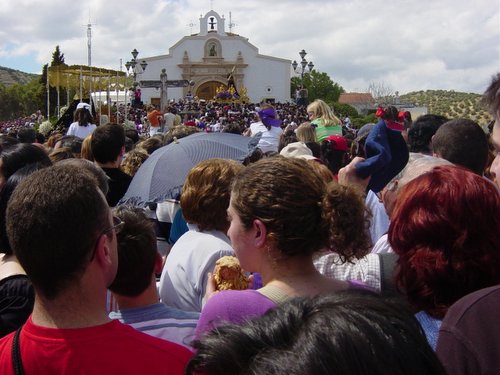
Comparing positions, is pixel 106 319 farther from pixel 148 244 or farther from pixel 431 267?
pixel 431 267

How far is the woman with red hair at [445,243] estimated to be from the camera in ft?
7.20

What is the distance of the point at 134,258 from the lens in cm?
288

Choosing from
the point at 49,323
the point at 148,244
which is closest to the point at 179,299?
the point at 148,244

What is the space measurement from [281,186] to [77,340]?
1017mm

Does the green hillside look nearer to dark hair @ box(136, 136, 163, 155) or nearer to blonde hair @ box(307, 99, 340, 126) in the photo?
blonde hair @ box(307, 99, 340, 126)

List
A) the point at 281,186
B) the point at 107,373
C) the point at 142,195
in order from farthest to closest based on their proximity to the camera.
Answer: the point at 142,195 → the point at 281,186 → the point at 107,373

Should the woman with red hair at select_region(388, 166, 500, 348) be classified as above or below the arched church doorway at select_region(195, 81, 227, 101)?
below

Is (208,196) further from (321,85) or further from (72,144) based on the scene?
(321,85)

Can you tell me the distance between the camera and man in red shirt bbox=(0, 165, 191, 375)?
201 centimetres

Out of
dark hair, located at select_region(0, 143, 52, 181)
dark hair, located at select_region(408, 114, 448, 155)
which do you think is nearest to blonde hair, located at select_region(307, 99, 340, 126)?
dark hair, located at select_region(408, 114, 448, 155)

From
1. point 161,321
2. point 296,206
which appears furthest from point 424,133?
point 161,321

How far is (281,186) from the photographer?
2.59m

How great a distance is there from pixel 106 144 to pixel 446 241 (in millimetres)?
4050

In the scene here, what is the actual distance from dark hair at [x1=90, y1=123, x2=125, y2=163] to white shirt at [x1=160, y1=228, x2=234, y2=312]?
2.47m
